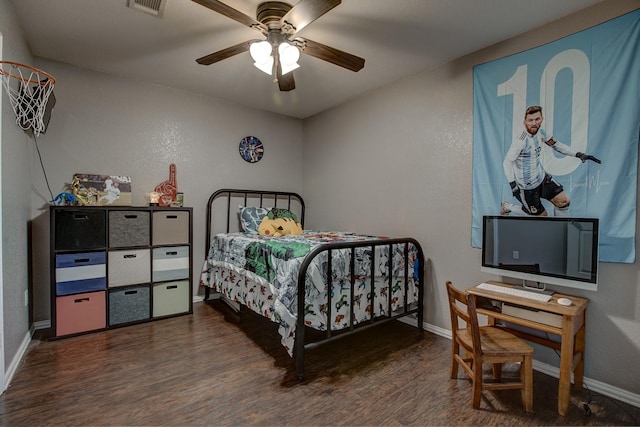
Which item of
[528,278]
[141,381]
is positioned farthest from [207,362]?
[528,278]

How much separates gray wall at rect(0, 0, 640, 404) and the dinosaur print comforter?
546 millimetres

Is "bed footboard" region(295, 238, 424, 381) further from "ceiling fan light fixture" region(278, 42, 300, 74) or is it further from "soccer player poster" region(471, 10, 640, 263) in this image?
"ceiling fan light fixture" region(278, 42, 300, 74)

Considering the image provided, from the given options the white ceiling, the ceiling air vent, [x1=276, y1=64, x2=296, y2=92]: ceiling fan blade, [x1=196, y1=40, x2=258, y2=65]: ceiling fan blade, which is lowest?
[x1=276, y1=64, x2=296, y2=92]: ceiling fan blade

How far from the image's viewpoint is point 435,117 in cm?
287

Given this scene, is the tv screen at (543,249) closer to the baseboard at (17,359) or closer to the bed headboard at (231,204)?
the bed headboard at (231,204)

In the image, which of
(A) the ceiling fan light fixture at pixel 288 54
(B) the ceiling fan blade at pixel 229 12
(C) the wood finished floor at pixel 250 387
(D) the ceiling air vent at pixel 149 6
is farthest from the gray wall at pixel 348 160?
(A) the ceiling fan light fixture at pixel 288 54

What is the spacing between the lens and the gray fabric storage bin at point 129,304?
2799 millimetres

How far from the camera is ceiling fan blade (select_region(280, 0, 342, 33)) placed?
5.24 feet

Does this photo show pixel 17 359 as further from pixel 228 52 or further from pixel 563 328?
pixel 563 328

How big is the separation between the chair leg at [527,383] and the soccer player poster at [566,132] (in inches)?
33.4

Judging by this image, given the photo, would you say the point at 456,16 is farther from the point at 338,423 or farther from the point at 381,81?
the point at 338,423

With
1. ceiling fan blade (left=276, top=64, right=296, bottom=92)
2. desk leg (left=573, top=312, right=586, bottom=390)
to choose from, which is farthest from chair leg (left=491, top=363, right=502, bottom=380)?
ceiling fan blade (left=276, top=64, right=296, bottom=92)

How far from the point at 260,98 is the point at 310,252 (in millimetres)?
2385

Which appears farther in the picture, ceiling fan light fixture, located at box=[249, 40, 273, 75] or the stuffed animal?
the stuffed animal
